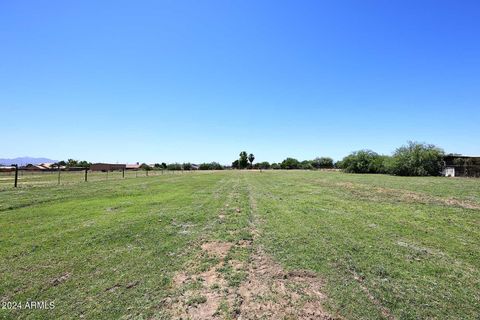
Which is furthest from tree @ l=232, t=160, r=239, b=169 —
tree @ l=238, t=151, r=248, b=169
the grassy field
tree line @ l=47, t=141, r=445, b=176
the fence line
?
the grassy field

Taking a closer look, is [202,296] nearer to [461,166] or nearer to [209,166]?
[461,166]

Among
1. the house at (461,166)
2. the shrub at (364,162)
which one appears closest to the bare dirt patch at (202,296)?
the house at (461,166)

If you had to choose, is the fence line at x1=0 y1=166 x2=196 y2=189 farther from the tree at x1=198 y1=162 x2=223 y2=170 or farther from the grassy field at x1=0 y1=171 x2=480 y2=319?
the tree at x1=198 y1=162 x2=223 y2=170

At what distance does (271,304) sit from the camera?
359 centimetres

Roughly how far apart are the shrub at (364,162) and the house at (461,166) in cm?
1306

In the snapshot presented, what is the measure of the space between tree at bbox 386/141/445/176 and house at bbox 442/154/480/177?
1.05 metres

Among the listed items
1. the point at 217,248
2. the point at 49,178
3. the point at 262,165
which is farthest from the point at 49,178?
the point at 262,165

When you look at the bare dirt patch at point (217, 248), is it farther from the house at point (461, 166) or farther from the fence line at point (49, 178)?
the house at point (461, 166)

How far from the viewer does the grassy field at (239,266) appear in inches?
137

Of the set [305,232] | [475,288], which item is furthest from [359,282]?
[305,232]

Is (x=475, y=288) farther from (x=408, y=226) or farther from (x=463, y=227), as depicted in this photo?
(x=463, y=227)

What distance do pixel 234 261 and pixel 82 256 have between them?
3.21m

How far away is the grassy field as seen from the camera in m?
3.49

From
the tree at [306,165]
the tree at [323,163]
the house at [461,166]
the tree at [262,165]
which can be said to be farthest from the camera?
the tree at [262,165]
